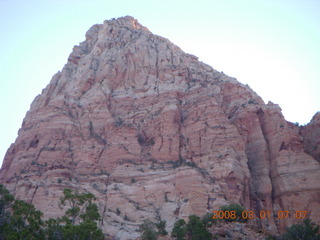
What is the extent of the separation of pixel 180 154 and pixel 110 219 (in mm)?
14701

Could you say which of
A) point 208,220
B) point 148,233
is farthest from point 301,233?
point 148,233

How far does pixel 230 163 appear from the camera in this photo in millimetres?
51312

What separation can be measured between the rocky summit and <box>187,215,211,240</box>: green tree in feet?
19.4

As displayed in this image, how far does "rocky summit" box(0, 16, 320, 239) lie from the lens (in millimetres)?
49312

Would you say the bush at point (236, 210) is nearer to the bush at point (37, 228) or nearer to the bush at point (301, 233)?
the bush at point (301, 233)

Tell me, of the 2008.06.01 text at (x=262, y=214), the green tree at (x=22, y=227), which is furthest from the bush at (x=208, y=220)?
the green tree at (x=22, y=227)

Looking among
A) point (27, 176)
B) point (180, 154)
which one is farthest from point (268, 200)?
point (27, 176)

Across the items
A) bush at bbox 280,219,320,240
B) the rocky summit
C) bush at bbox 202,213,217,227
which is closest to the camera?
bush at bbox 280,219,320,240

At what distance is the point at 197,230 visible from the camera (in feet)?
121

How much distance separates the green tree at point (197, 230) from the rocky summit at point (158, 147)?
233 inches

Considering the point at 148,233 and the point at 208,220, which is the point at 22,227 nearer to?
the point at 148,233

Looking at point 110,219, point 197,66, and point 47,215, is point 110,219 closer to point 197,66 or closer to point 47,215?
point 47,215

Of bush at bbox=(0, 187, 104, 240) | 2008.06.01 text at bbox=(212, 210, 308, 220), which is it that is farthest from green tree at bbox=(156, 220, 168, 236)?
bush at bbox=(0, 187, 104, 240)

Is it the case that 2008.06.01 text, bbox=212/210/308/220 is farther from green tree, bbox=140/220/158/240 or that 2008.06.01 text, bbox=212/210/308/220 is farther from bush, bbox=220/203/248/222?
green tree, bbox=140/220/158/240
